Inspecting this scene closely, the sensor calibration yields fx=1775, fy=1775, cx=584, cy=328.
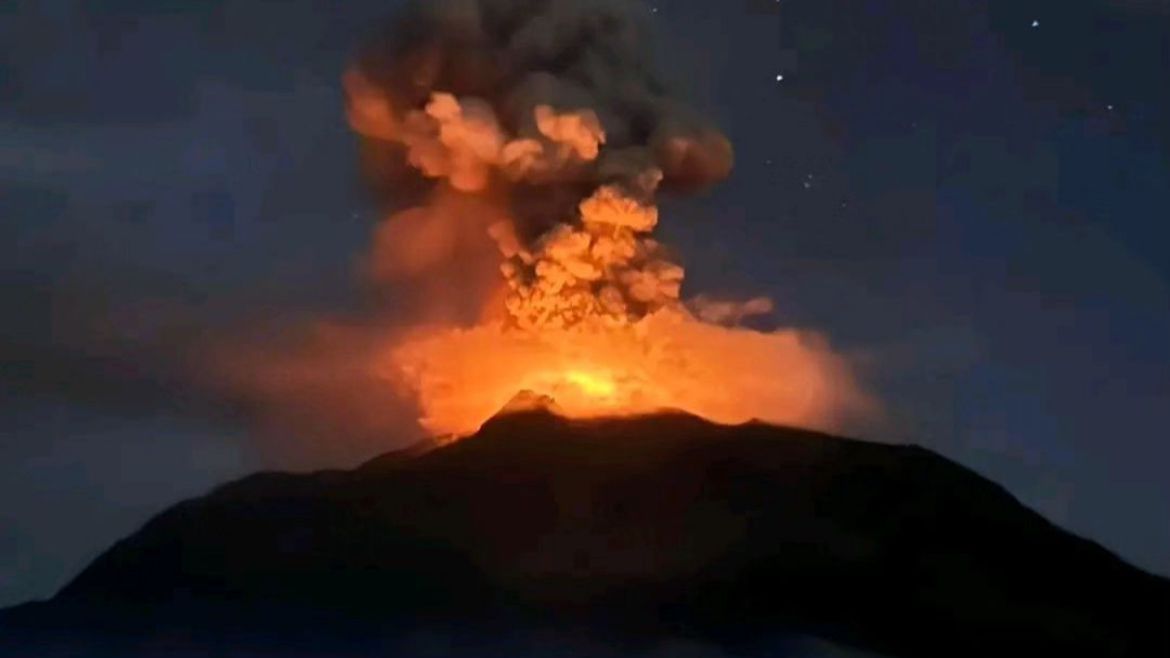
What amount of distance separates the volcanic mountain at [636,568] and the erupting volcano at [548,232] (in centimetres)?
33

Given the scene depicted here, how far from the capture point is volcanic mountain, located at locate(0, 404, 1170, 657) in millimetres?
10906

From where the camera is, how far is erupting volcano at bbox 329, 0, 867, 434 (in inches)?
464

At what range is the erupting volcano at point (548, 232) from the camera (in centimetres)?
1177

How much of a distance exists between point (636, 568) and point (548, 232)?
8.01ft

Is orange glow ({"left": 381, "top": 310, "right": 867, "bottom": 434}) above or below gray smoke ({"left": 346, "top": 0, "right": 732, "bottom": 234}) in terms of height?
below

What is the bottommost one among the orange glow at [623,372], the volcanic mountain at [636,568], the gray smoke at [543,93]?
the volcanic mountain at [636,568]

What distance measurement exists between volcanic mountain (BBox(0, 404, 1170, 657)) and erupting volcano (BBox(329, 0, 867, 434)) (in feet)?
1.10

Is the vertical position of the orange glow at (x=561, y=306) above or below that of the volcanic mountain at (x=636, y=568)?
above

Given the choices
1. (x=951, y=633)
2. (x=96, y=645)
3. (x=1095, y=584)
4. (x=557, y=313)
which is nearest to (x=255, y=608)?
(x=96, y=645)

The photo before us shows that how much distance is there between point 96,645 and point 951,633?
5343 mm

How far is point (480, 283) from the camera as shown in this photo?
1243 cm

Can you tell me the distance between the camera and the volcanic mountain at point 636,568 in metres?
10.9

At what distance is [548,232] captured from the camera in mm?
12227

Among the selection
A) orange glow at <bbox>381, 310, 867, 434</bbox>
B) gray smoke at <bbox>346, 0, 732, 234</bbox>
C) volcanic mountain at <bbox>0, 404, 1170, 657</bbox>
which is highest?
gray smoke at <bbox>346, 0, 732, 234</bbox>
